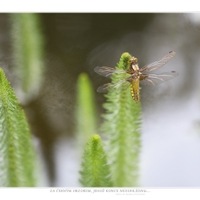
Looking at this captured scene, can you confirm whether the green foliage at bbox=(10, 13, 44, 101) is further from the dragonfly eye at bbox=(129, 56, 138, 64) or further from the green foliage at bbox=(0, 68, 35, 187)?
Result: the dragonfly eye at bbox=(129, 56, 138, 64)

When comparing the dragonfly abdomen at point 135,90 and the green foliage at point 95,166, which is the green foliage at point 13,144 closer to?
the green foliage at point 95,166

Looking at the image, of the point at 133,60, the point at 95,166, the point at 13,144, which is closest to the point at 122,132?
the point at 95,166

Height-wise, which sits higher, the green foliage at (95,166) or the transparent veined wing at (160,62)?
the transparent veined wing at (160,62)

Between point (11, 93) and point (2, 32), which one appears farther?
point (2, 32)

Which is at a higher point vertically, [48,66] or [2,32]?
[2,32]

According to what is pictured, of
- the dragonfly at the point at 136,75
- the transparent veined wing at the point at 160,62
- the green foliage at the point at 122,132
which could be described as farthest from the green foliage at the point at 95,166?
the transparent veined wing at the point at 160,62

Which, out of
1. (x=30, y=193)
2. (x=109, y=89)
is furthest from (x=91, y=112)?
(x=30, y=193)

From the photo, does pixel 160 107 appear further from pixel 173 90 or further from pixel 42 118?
pixel 42 118

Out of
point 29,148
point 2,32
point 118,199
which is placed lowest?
point 118,199

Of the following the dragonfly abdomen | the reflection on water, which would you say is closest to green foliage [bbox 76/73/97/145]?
the reflection on water
